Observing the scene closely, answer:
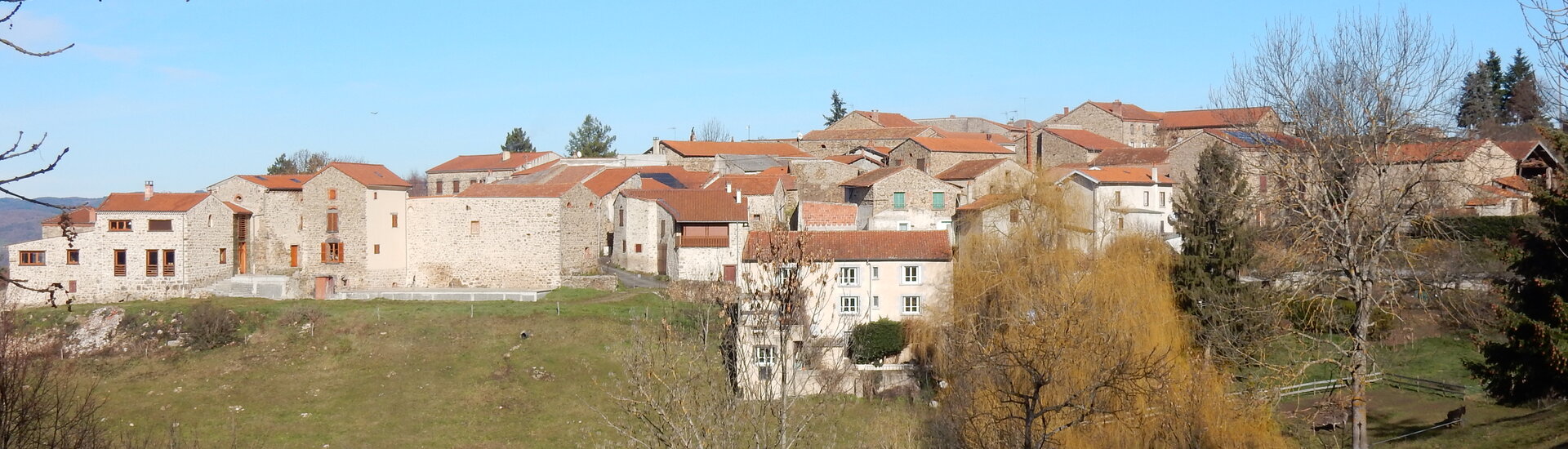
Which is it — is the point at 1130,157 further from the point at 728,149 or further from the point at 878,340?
the point at 878,340

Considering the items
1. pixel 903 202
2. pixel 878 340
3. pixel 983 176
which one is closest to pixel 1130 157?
pixel 983 176

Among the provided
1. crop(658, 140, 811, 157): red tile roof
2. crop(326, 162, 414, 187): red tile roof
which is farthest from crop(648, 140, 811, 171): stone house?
crop(326, 162, 414, 187): red tile roof

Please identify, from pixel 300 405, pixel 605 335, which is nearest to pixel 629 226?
pixel 605 335

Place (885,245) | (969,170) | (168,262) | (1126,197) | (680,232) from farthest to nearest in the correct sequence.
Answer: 1. (969,170)
2. (1126,197)
3. (680,232)
4. (168,262)
5. (885,245)

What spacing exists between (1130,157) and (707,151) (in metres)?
21.3

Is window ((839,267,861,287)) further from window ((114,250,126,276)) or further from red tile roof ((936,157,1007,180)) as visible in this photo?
window ((114,250,126,276))

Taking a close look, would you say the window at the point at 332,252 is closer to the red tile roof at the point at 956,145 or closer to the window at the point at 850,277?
the window at the point at 850,277

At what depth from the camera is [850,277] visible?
34.0 metres

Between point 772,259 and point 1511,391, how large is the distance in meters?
15.2

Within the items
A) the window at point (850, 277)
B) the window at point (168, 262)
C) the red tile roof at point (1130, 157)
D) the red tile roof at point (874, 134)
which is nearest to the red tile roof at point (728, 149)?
the red tile roof at point (874, 134)

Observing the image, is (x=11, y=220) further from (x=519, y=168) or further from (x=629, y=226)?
(x=629, y=226)

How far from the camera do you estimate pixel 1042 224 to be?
31969mm

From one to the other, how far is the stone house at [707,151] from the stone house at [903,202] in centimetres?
1460

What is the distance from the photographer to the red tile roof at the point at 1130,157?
48938mm
